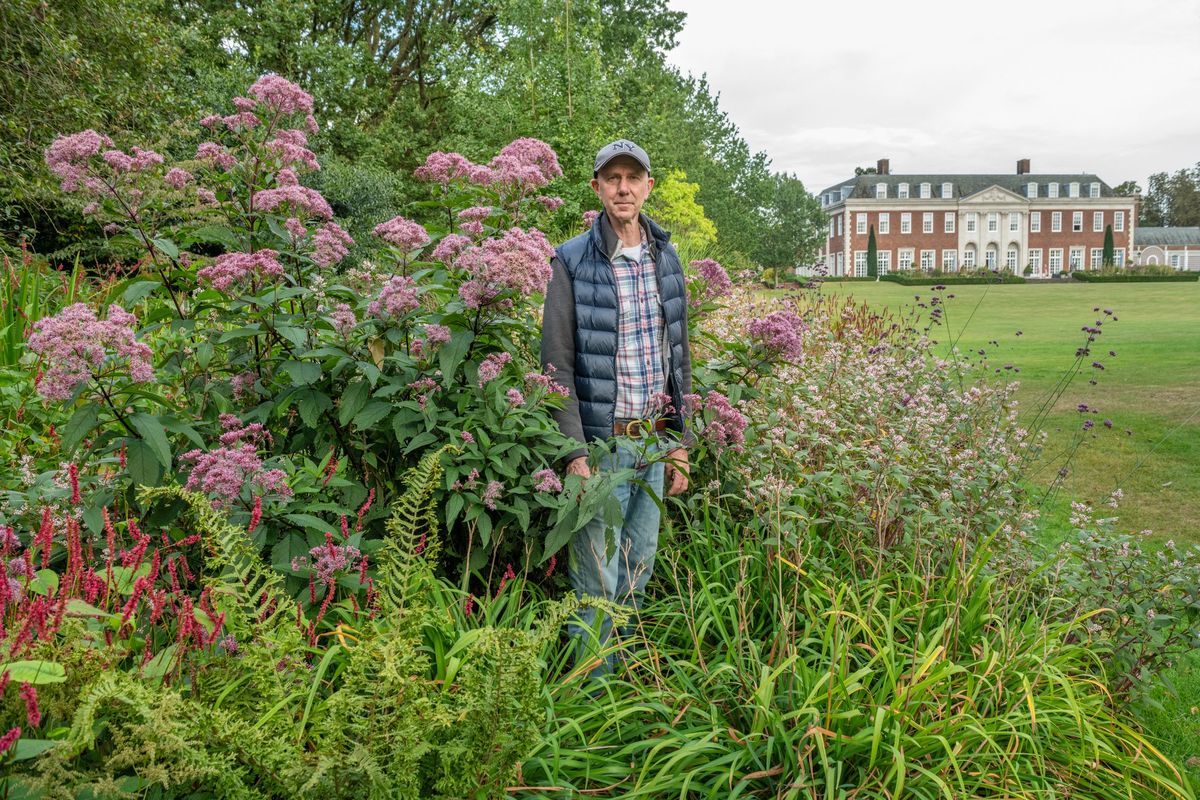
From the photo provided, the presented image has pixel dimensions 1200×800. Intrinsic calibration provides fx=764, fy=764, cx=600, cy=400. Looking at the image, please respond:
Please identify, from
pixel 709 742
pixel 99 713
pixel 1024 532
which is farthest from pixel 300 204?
pixel 1024 532

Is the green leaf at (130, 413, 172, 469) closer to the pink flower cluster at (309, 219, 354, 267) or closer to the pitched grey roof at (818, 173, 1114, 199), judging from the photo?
the pink flower cluster at (309, 219, 354, 267)

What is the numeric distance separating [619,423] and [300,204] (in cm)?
153

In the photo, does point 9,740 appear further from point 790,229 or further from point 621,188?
point 790,229

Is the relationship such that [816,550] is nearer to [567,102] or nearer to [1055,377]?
[1055,377]

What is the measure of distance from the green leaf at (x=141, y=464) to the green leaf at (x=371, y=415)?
634mm

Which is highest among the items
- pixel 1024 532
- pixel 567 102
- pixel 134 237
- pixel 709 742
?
pixel 567 102

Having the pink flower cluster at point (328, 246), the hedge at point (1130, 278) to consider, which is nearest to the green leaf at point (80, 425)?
the pink flower cluster at point (328, 246)

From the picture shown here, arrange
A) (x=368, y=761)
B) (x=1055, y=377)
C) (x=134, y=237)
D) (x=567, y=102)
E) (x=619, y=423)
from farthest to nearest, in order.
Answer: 1. (x=567, y=102)
2. (x=1055, y=377)
3. (x=619, y=423)
4. (x=134, y=237)
5. (x=368, y=761)

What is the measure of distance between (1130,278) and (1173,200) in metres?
60.9

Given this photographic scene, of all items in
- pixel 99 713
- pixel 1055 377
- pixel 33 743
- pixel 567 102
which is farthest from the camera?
pixel 567 102

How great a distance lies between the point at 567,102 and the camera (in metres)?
12.7

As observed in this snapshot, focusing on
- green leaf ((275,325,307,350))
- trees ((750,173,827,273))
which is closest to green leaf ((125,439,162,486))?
green leaf ((275,325,307,350))

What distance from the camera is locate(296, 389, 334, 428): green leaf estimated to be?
2.73 metres

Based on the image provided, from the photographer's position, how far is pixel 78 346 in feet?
7.22
